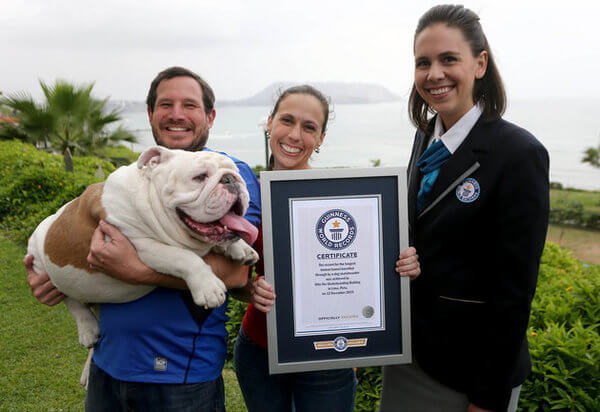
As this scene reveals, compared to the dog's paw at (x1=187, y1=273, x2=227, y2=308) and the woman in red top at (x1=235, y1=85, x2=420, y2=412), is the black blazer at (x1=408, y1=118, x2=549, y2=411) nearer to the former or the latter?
the woman in red top at (x1=235, y1=85, x2=420, y2=412)

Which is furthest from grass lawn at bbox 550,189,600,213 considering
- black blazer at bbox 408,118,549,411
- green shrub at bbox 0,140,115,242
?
black blazer at bbox 408,118,549,411

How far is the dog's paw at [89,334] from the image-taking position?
2.25m

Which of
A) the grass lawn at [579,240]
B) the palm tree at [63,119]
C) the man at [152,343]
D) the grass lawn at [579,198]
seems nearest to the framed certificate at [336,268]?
the man at [152,343]

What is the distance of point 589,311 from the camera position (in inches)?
150

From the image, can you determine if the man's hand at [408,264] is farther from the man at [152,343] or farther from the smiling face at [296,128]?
the smiling face at [296,128]

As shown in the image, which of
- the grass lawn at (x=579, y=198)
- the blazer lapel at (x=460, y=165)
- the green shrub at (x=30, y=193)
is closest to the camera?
the blazer lapel at (x=460, y=165)

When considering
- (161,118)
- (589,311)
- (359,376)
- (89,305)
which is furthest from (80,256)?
(589,311)

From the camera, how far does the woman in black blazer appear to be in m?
2.02

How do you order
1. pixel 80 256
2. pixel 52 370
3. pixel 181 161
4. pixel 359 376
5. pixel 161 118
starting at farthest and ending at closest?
pixel 52 370
pixel 359 376
pixel 161 118
pixel 80 256
pixel 181 161

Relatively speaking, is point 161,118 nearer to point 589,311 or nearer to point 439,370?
point 439,370

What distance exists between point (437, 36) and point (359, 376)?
10.4 feet

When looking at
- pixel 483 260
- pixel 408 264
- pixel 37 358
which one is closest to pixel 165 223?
pixel 408 264

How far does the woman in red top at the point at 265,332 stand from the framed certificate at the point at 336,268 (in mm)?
120

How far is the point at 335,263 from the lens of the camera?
89.4 inches
